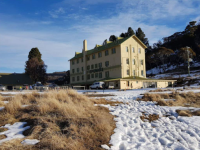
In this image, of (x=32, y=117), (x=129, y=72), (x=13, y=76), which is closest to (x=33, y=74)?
(x=13, y=76)

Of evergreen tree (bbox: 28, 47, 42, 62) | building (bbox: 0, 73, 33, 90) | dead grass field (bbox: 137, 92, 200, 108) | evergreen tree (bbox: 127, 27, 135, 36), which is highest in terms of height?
evergreen tree (bbox: 127, 27, 135, 36)

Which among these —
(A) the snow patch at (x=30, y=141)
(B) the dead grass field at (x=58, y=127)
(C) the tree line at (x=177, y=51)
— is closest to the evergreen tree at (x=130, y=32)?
(C) the tree line at (x=177, y=51)

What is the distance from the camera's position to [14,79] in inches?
2495

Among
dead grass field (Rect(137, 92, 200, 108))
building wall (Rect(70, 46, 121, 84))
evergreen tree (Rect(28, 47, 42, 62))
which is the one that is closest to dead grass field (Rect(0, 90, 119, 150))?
dead grass field (Rect(137, 92, 200, 108))

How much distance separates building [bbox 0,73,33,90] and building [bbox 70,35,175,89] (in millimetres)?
22477

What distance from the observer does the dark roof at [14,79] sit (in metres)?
61.9

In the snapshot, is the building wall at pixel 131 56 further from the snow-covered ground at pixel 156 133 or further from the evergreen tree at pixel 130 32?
the snow-covered ground at pixel 156 133

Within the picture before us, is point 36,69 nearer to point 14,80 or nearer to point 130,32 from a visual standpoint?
point 14,80

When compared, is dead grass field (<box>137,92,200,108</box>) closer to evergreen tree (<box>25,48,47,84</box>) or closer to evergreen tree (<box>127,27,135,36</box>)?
evergreen tree (<box>25,48,47,84</box>)

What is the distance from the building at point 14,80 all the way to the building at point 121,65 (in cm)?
2248

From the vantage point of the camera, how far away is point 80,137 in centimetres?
566

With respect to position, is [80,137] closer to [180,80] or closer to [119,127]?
[119,127]

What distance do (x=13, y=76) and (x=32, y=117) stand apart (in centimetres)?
6395

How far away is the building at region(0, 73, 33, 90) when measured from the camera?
2409 inches
